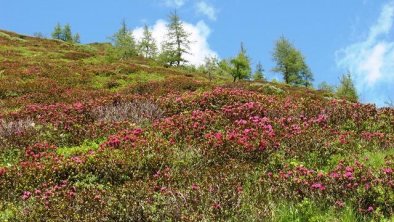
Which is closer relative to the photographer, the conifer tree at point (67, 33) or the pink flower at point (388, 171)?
the pink flower at point (388, 171)

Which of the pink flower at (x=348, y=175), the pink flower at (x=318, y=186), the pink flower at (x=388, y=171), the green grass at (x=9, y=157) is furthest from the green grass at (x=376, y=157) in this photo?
the green grass at (x=9, y=157)

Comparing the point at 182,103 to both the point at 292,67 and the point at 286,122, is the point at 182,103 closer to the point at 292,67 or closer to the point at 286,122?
the point at 286,122

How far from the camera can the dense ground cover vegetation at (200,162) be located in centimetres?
689

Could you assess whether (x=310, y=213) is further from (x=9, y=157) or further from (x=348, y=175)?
(x=9, y=157)

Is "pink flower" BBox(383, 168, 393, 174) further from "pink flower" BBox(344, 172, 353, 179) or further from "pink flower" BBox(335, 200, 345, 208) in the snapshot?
"pink flower" BBox(335, 200, 345, 208)

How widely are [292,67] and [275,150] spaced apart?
78059 millimetres

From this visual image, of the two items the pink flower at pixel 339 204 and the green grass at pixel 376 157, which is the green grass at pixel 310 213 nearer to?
the pink flower at pixel 339 204

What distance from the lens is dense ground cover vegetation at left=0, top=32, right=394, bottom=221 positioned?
6.89 metres

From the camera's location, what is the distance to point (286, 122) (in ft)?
40.0

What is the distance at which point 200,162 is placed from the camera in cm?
955

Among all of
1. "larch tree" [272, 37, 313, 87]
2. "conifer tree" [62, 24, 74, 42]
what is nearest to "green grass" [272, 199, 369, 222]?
"larch tree" [272, 37, 313, 87]

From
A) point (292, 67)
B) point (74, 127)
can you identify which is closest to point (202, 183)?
point (74, 127)

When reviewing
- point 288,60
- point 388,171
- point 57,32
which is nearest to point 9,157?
point 388,171

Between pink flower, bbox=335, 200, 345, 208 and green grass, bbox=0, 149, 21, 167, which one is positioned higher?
green grass, bbox=0, 149, 21, 167
